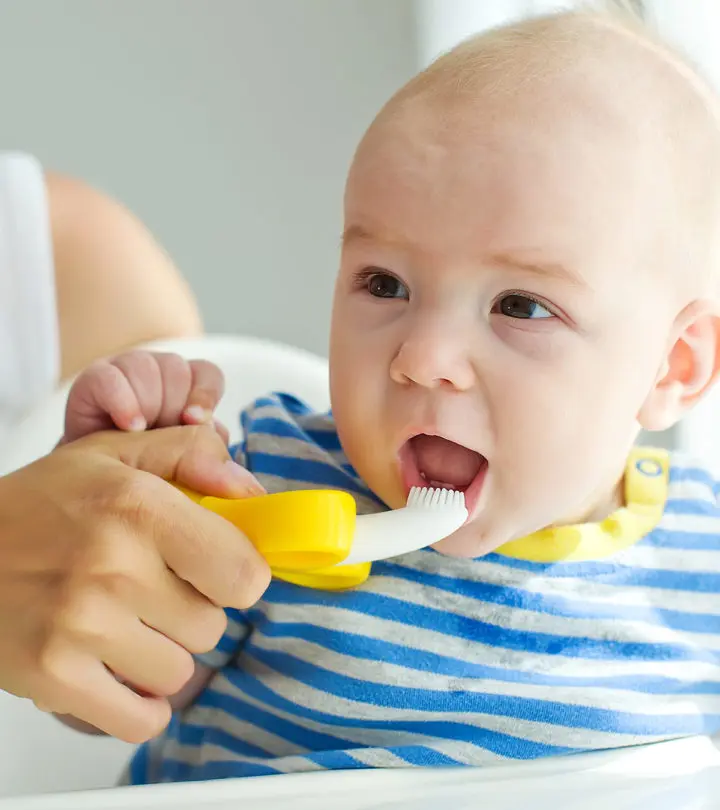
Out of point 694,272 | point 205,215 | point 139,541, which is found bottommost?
point 205,215

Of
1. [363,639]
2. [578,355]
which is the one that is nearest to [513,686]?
[363,639]

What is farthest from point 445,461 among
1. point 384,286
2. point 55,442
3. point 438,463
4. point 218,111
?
point 218,111

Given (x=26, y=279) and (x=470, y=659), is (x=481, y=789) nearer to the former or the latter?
(x=470, y=659)

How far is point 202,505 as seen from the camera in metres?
0.54

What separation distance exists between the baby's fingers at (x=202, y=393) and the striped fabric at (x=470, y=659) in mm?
74

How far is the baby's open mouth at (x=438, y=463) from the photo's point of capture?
1.94 feet

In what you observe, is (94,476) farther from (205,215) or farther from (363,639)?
(205,215)

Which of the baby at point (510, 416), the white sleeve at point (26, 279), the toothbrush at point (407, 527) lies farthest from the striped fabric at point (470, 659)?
the white sleeve at point (26, 279)

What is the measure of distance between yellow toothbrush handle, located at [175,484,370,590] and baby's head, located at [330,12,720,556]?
88 mm

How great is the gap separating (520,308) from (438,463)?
10 cm

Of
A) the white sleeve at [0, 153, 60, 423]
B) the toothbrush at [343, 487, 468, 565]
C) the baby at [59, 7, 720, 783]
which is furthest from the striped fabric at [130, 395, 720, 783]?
the white sleeve at [0, 153, 60, 423]

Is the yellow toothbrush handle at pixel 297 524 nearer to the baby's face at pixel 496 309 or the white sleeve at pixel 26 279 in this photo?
the baby's face at pixel 496 309

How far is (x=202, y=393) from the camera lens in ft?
2.18

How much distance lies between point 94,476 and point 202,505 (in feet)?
0.20
